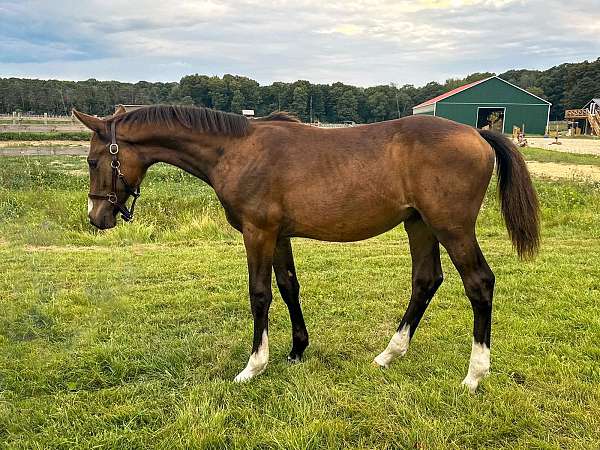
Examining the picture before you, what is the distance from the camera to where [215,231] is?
343 inches

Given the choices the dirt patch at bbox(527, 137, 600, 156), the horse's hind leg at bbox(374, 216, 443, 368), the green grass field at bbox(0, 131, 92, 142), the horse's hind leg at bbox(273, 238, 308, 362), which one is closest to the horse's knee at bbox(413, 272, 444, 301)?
the horse's hind leg at bbox(374, 216, 443, 368)

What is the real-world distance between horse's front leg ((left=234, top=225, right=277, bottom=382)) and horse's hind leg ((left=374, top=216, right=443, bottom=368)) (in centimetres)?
98

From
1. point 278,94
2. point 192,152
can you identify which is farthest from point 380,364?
point 278,94

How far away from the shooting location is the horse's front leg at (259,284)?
346 centimetres

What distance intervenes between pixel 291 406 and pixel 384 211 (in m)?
1.51

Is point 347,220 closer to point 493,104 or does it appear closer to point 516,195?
point 516,195

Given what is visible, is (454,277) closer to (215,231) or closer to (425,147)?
(425,147)

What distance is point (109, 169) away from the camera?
3533mm

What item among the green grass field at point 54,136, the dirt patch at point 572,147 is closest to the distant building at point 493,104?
the dirt patch at point 572,147

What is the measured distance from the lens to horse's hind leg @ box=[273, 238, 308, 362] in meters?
3.87

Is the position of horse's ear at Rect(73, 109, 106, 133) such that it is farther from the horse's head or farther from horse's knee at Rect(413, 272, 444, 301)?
horse's knee at Rect(413, 272, 444, 301)

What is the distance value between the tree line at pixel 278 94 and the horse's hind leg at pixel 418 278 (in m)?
22.7

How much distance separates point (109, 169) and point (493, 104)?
4524cm

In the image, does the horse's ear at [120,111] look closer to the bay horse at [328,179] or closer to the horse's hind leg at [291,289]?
the bay horse at [328,179]
